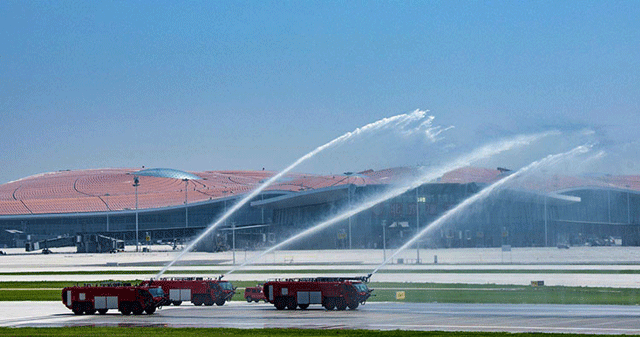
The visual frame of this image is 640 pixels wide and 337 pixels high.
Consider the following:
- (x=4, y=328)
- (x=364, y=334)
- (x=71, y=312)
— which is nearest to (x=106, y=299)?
(x=71, y=312)

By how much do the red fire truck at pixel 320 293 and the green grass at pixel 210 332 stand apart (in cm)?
993

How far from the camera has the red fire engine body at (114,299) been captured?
48094 millimetres

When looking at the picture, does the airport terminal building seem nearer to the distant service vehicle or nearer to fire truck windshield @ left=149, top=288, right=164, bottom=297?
the distant service vehicle

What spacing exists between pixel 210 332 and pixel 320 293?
11.0 m

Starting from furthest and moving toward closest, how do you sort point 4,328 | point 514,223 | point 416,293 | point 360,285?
1. point 514,223
2. point 416,293
3. point 360,285
4. point 4,328

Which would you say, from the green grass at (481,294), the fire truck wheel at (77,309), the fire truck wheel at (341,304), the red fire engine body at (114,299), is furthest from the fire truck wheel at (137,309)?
the green grass at (481,294)

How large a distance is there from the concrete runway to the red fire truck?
627 mm

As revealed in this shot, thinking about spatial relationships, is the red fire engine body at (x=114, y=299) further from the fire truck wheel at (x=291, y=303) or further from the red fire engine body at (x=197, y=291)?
the fire truck wheel at (x=291, y=303)

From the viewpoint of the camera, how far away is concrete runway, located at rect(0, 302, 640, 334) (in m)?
38.2

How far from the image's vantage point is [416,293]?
5812 cm

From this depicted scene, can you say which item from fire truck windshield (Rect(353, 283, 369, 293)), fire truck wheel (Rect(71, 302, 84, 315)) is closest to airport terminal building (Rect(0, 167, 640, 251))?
fire truck windshield (Rect(353, 283, 369, 293))

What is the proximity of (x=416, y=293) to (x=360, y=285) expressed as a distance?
36.0 ft

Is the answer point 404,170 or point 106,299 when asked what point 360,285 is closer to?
point 106,299

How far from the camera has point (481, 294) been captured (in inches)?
2222
